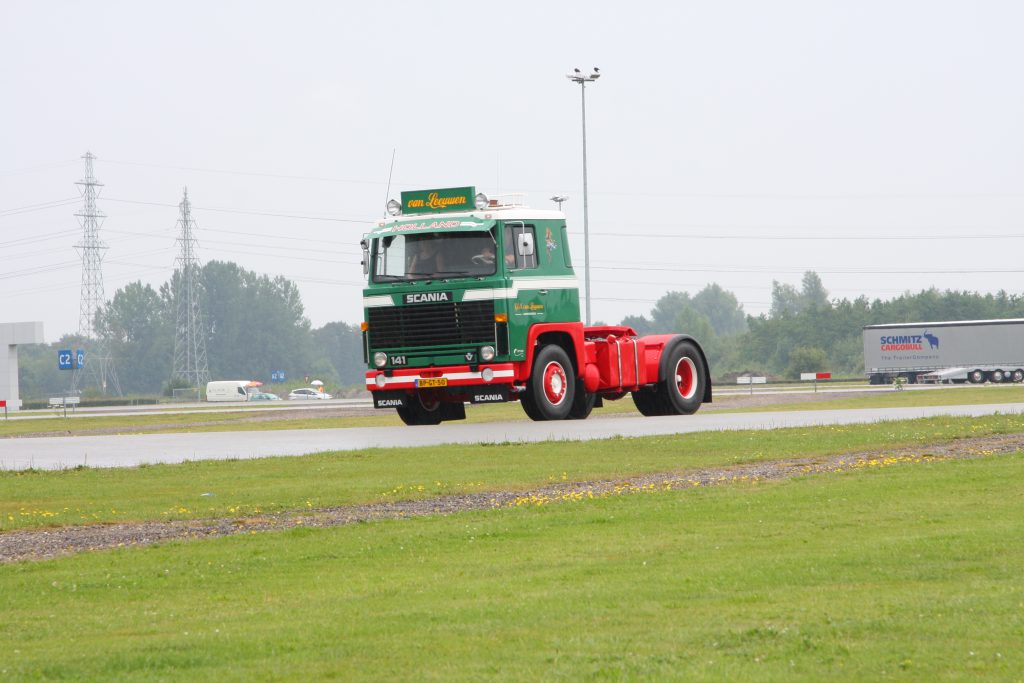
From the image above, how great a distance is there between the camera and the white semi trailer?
88688mm

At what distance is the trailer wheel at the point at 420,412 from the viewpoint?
30281mm

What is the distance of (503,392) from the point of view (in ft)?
90.5

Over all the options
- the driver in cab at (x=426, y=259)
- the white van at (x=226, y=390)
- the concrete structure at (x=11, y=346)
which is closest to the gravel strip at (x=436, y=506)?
the driver in cab at (x=426, y=259)

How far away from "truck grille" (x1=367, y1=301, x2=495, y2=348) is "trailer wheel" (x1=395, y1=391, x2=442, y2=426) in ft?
7.86

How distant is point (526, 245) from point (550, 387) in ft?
9.80

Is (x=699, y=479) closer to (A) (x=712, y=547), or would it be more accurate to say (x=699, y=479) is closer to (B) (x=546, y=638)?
(A) (x=712, y=547)

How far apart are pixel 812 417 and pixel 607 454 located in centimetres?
1099

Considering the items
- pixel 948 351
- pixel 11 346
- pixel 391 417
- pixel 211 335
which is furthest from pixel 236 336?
pixel 391 417

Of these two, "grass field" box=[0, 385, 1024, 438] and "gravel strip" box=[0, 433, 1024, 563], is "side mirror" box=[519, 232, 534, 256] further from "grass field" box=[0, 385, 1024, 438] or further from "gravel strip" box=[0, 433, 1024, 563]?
"gravel strip" box=[0, 433, 1024, 563]

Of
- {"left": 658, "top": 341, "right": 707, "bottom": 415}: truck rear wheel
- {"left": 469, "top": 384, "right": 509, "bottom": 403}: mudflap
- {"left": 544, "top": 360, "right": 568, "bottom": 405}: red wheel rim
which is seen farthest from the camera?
{"left": 658, "top": 341, "right": 707, "bottom": 415}: truck rear wheel

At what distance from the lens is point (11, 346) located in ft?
349

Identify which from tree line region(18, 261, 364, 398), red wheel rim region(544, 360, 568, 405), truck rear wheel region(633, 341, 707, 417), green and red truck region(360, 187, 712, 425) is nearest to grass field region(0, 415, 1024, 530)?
green and red truck region(360, 187, 712, 425)

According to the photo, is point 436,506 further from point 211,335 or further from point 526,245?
point 211,335

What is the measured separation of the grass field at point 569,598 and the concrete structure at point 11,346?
96920mm
